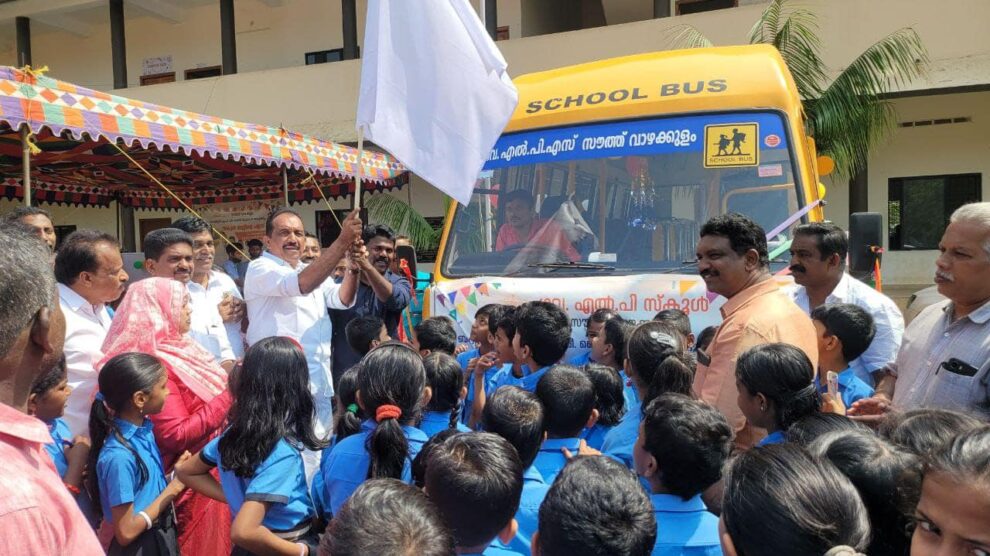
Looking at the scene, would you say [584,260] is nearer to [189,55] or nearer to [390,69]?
[390,69]

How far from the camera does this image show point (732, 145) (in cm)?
434

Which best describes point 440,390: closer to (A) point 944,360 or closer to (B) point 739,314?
(B) point 739,314

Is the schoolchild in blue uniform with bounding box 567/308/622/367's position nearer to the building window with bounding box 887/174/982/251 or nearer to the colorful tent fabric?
the colorful tent fabric

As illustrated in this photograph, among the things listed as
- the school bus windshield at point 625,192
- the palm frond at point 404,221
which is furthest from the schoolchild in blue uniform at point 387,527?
the palm frond at point 404,221

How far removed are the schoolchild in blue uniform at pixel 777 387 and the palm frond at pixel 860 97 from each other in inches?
340

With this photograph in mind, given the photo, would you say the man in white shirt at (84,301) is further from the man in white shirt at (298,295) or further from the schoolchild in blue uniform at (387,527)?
the schoolchild in blue uniform at (387,527)

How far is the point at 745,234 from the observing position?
2.68 m

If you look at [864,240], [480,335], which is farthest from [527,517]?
[864,240]

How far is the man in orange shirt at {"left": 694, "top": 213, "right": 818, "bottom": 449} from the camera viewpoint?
248cm

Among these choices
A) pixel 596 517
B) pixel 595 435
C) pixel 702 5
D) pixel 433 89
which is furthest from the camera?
pixel 702 5

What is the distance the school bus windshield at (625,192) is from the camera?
4.30 metres

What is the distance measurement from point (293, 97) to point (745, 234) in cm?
1210

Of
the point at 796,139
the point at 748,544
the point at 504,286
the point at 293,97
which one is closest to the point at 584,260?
the point at 504,286

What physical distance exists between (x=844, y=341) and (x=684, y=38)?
29.0 feet
